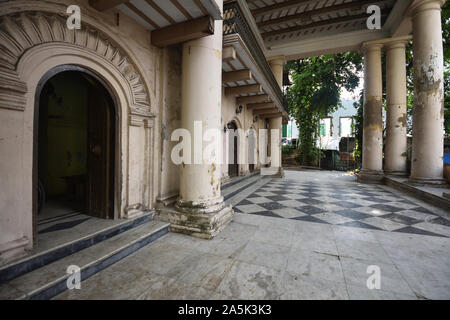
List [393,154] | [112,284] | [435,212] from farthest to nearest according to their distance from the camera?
1. [393,154]
2. [435,212]
3. [112,284]

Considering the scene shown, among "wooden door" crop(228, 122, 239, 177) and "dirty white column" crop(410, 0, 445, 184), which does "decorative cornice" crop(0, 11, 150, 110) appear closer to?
"wooden door" crop(228, 122, 239, 177)

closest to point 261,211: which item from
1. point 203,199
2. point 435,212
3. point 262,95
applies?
point 203,199

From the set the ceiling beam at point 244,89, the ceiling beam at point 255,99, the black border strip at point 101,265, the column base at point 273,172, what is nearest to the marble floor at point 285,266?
the black border strip at point 101,265

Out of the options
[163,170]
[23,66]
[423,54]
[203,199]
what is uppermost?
[423,54]

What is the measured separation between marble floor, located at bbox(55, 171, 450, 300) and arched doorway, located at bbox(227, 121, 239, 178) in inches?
188

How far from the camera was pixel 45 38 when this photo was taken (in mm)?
2314

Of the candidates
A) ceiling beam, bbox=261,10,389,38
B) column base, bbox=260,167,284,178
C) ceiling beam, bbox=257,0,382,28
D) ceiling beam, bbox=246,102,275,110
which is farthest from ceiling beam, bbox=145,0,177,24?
ceiling beam, bbox=261,10,389,38

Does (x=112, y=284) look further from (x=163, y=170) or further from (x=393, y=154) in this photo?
(x=393, y=154)

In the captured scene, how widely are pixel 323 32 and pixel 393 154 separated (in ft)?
23.3

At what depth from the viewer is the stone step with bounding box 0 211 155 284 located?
187 centimetres

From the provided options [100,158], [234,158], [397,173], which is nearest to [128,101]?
[100,158]

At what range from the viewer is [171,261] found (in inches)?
97.3

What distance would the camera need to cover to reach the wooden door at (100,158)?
3273 mm

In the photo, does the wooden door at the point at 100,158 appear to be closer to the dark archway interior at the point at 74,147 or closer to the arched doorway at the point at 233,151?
the dark archway interior at the point at 74,147
